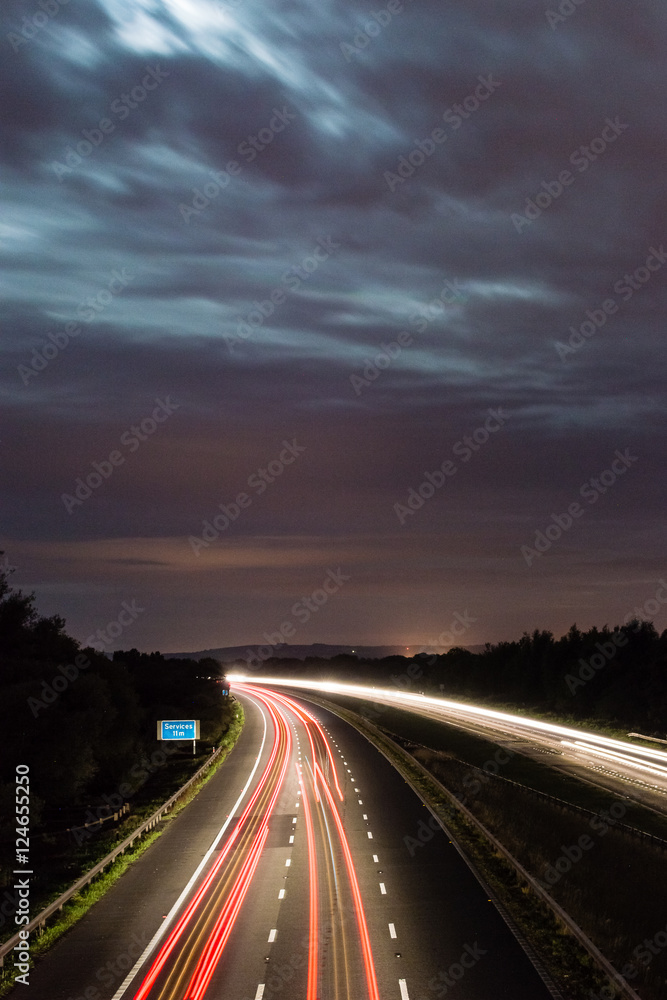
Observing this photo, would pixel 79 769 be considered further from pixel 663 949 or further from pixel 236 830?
pixel 663 949

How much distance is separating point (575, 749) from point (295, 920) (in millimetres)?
48719

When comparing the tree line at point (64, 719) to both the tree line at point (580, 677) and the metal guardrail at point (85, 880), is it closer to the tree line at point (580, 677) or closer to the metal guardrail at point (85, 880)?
the metal guardrail at point (85, 880)

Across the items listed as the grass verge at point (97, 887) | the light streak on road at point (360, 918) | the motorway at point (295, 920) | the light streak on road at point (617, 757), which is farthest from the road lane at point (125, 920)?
the light streak on road at point (617, 757)

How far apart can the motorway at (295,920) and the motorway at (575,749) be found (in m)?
16.1

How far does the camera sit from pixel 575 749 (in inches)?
2729

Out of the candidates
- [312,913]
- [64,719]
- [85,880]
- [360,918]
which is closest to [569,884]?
[360,918]

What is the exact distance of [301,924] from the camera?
2464 centimetres

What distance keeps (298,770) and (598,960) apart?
39.2 metres

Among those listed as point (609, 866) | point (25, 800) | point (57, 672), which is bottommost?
point (609, 866)

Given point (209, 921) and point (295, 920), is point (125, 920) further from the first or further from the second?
point (295, 920)

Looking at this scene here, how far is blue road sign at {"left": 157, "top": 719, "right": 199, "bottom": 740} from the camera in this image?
63594 mm

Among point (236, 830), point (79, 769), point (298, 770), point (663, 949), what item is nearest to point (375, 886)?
point (663, 949)

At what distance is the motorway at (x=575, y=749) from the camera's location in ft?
176

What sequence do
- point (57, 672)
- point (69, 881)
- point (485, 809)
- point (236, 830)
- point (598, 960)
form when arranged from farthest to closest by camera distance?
point (57, 672) < point (485, 809) < point (236, 830) < point (69, 881) < point (598, 960)
